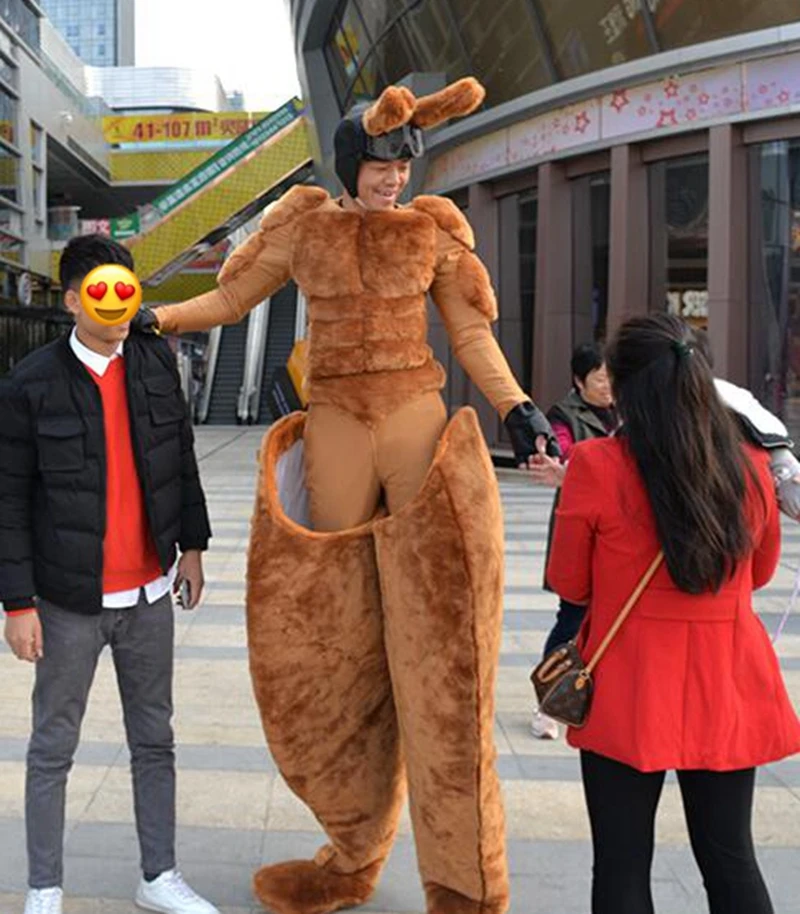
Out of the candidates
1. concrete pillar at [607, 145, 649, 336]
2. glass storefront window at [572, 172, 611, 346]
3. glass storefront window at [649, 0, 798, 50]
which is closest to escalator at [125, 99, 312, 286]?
glass storefront window at [572, 172, 611, 346]

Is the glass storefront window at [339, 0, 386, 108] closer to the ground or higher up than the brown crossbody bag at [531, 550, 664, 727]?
higher up

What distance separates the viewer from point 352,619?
9.24 feet

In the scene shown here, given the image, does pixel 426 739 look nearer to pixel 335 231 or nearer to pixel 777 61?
pixel 335 231

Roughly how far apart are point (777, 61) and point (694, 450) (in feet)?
38.7

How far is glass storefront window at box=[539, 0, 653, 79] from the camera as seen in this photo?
13680mm

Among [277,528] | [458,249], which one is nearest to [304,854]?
[277,528]

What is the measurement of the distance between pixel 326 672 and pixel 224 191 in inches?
1207

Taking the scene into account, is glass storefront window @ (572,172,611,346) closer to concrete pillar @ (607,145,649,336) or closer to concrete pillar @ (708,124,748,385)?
concrete pillar @ (607,145,649,336)

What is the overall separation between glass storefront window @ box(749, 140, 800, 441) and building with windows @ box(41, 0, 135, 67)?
15756 cm

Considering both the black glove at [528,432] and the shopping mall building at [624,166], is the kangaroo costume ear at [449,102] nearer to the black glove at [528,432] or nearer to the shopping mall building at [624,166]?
the black glove at [528,432]

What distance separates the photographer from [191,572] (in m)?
3.01

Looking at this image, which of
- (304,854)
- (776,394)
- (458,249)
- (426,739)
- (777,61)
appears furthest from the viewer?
(776,394)

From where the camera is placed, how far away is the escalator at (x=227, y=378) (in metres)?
30.4

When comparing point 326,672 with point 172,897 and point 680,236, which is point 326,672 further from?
point 680,236
